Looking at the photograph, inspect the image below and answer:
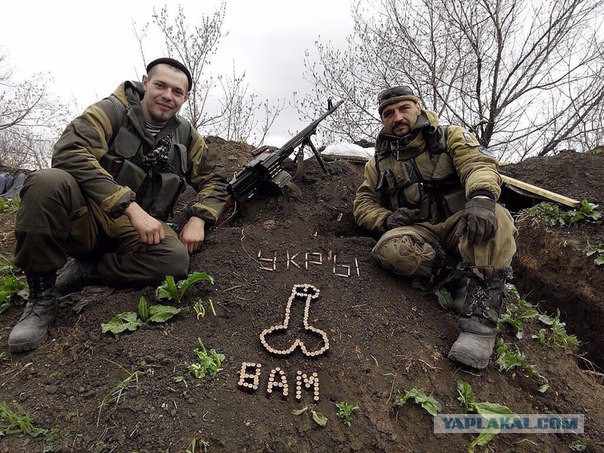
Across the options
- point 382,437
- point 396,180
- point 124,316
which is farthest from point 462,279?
point 124,316

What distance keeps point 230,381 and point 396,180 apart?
259cm

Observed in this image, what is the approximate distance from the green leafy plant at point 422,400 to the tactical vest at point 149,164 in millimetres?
2741

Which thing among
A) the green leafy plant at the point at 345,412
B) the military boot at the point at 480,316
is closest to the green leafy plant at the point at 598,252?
the military boot at the point at 480,316

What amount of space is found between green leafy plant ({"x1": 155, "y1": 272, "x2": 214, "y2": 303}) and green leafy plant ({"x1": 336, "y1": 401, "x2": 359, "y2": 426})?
151cm

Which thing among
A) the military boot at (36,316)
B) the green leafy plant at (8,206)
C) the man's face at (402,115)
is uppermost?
the man's face at (402,115)

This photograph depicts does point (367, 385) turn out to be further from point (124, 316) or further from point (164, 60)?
point (164, 60)

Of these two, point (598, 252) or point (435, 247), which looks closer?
point (435, 247)

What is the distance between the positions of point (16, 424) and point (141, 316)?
1.02 meters

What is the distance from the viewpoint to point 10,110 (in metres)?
17.4

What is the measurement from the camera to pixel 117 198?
130 inches

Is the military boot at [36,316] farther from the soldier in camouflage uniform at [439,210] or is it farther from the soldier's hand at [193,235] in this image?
the soldier in camouflage uniform at [439,210]

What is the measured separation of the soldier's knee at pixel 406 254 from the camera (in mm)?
3893

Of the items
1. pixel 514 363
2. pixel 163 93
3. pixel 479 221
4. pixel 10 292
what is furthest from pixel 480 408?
pixel 10 292

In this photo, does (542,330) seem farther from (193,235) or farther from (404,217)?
(193,235)
